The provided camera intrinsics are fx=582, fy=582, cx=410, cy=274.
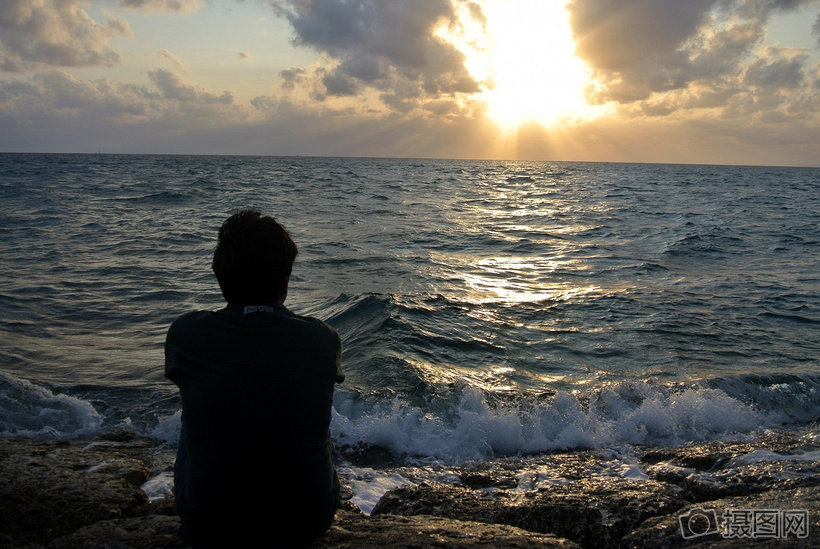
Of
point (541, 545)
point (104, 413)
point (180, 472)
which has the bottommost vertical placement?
point (104, 413)

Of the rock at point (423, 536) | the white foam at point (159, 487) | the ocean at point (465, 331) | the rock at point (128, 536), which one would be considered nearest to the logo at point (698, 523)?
the rock at point (423, 536)

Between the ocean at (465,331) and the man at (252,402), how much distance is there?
2019 millimetres

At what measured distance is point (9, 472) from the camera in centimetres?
369

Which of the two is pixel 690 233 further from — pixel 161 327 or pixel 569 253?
pixel 161 327

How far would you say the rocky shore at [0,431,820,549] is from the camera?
2.89 m

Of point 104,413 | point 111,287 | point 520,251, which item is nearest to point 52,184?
point 111,287

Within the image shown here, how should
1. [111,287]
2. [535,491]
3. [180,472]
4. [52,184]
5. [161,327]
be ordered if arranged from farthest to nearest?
[52,184] < [111,287] < [161,327] < [535,491] < [180,472]

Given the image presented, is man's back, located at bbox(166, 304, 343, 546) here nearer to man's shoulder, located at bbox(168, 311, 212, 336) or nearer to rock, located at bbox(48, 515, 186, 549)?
man's shoulder, located at bbox(168, 311, 212, 336)

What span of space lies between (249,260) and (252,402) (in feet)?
1.89

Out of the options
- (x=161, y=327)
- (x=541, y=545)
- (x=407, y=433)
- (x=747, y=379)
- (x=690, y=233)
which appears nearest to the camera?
(x=541, y=545)

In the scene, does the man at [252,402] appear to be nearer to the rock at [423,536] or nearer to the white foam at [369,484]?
the rock at [423,536]

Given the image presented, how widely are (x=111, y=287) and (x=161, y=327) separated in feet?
10.9

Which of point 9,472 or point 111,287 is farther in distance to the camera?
point 111,287

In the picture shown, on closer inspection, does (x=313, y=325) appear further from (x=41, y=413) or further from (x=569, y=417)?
(x=41, y=413)
